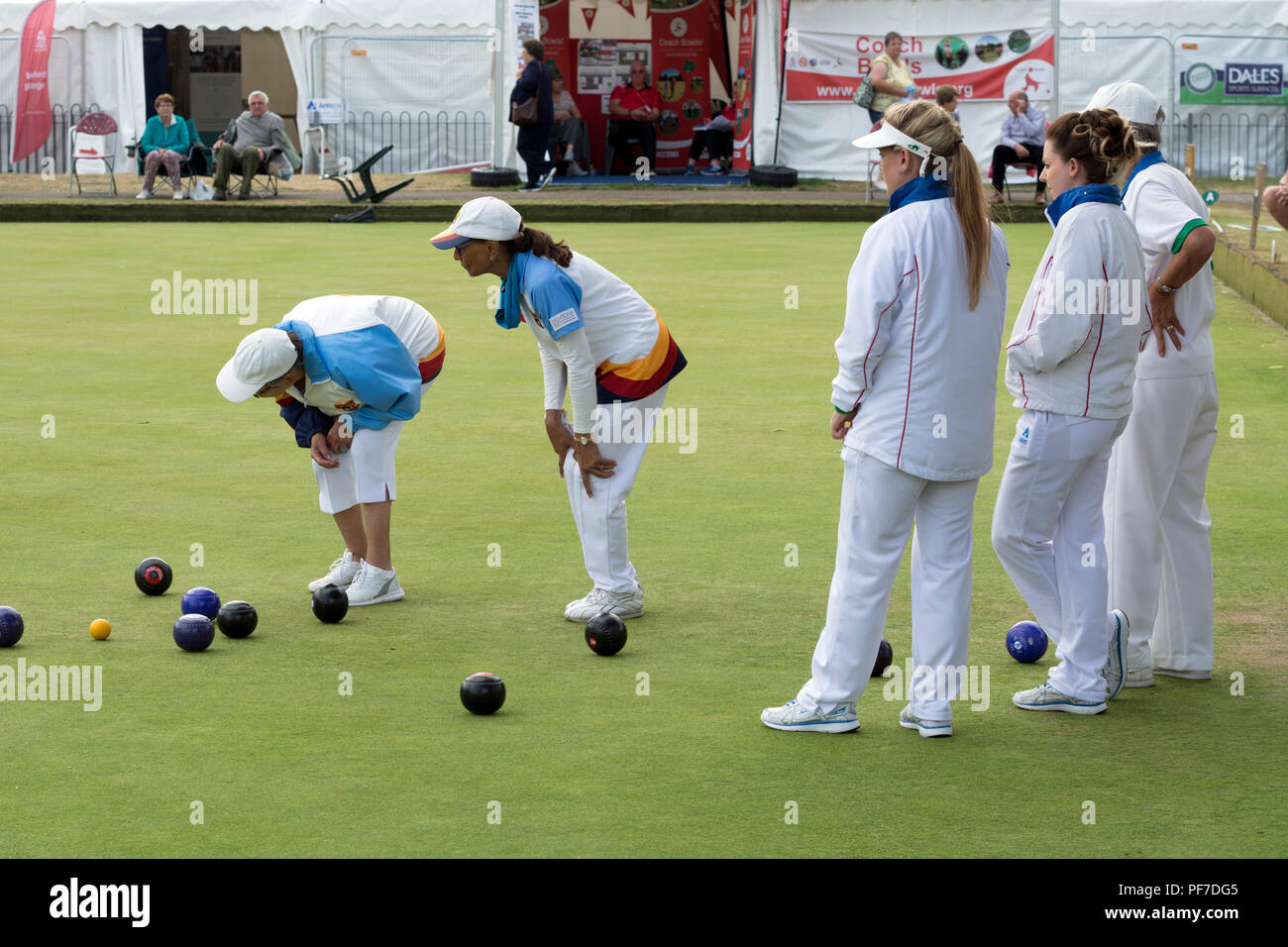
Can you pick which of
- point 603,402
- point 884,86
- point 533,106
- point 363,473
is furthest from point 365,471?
point 533,106

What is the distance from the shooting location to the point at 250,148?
76.9ft

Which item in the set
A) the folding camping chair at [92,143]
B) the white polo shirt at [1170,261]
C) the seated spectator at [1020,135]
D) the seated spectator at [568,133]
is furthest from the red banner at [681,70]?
the white polo shirt at [1170,261]

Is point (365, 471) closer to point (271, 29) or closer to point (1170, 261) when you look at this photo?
point (1170, 261)

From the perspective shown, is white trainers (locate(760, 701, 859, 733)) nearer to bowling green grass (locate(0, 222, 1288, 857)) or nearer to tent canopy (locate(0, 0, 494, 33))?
bowling green grass (locate(0, 222, 1288, 857))

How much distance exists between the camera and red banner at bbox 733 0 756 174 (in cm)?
2508

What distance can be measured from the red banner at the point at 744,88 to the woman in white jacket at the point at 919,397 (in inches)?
801

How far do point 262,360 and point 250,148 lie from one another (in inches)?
717

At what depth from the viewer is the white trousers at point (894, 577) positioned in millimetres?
4828

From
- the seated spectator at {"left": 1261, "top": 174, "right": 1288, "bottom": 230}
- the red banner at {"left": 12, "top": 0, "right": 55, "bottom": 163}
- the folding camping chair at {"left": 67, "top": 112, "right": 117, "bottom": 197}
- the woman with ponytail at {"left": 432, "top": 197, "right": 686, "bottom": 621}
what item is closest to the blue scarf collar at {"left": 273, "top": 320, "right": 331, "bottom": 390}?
the woman with ponytail at {"left": 432, "top": 197, "right": 686, "bottom": 621}

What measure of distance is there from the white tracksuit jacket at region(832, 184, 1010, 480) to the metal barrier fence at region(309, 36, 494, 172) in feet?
69.1

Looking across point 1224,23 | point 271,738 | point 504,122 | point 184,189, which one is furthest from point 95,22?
point 271,738

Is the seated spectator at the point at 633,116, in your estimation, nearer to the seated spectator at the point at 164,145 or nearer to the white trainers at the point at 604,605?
the seated spectator at the point at 164,145

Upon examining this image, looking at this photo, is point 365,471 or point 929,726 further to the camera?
point 365,471

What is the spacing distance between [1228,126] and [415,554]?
862 inches
